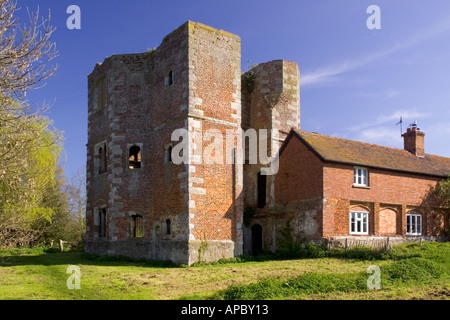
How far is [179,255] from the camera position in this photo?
22719 mm

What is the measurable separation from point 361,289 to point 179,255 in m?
10.6

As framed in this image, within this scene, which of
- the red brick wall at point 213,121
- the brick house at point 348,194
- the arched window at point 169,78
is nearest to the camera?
the red brick wall at point 213,121

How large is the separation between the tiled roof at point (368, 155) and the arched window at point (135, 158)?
371 inches

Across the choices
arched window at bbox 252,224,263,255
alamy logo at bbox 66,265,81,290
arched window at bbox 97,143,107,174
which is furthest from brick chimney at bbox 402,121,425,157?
alamy logo at bbox 66,265,81,290

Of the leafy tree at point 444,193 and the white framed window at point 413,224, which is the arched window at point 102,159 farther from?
the leafy tree at point 444,193

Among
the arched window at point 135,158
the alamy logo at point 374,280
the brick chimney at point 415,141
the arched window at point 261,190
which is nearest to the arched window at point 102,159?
the arched window at point 135,158

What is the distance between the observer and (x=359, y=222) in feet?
82.1

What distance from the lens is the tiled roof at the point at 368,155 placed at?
25180 millimetres

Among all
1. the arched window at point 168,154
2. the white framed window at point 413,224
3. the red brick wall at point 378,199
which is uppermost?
the arched window at point 168,154

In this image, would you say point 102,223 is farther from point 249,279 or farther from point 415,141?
point 415,141

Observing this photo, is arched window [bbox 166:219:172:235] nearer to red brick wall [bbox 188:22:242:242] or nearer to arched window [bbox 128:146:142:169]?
red brick wall [bbox 188:22:242:242]

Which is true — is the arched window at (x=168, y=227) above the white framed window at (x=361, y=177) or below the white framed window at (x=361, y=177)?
below

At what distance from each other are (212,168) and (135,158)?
737cm
